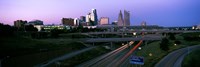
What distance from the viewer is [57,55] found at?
8631cm

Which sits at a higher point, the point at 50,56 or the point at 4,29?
the point at 4,29

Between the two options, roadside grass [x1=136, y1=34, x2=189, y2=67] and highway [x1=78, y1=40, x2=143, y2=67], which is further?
highway [x1=78, y1=40, x2=143, y2=67]

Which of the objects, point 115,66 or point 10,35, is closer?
point 115,66

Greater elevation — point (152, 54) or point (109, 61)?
point (152, 54)

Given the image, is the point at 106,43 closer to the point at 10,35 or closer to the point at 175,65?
the point at 10,35

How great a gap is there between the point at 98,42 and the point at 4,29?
46848mm

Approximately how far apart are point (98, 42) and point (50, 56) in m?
60.1

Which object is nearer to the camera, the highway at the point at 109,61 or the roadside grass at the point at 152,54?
the roadside grass at the point at 152,54

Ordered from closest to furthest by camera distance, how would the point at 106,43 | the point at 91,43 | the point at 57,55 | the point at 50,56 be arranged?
the point at 50,56
the point at 57,55
the point at 91,43
the point at 106,43

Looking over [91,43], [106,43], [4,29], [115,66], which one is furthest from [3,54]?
[106,43]

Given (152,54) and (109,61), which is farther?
(152,54)

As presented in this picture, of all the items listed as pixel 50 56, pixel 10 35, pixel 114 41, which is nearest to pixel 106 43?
pixel 114 41

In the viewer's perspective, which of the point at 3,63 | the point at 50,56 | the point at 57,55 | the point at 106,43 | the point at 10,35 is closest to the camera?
the point at 3,63

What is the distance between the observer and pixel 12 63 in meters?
61.2
